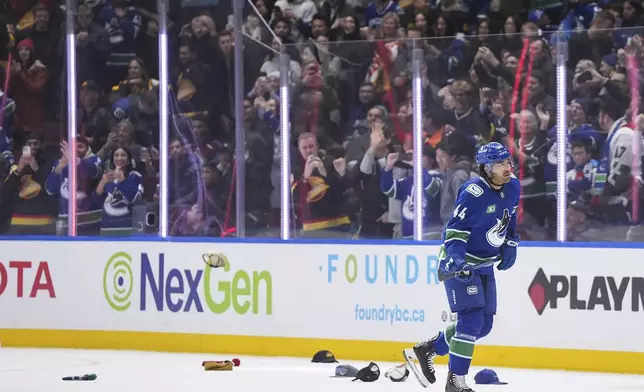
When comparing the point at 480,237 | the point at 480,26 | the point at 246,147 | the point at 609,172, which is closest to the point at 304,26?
the point at 480,26

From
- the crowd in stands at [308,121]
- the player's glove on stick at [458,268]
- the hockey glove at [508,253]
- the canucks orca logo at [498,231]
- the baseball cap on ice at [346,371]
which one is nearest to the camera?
the player's glove on stick at [458,268]

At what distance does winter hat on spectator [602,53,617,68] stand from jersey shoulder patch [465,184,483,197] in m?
1.96

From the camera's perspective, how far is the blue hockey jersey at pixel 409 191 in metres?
8.97

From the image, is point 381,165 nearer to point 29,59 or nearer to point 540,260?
point 540,260

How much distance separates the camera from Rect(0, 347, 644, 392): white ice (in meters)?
7.68

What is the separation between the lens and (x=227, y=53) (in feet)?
32.1

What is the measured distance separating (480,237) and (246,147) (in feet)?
9.99

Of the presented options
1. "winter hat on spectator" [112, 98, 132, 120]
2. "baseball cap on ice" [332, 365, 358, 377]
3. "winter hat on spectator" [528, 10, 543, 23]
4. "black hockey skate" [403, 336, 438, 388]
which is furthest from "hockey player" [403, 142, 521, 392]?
"winter hat on spectator" [528, 10, 543, 23]

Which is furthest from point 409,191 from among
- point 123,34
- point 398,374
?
point 123,34

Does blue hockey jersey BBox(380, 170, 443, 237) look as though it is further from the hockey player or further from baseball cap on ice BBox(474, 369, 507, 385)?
the hockey player

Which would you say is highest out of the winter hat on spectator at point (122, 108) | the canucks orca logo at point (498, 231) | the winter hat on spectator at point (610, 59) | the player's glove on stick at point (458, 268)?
the winter hat on spectator at point (610, 59)

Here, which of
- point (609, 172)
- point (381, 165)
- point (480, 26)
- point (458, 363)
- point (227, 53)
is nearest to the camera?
point (458, 363)

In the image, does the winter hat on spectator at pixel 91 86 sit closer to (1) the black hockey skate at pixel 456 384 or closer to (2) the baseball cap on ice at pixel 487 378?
(2) the baseball cap on ice at pixel 487 378

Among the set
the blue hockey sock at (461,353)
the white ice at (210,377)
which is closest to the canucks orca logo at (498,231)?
the blue hockey sock at (461,353)
